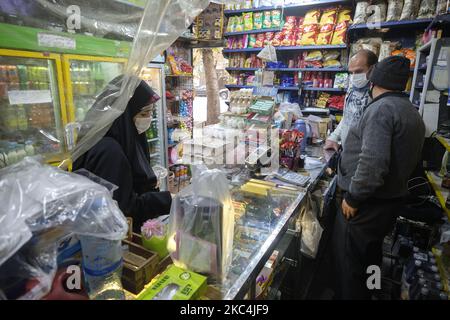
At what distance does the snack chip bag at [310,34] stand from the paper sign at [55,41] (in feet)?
11.1

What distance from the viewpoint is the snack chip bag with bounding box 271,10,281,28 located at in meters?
4.61

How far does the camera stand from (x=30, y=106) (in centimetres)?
244

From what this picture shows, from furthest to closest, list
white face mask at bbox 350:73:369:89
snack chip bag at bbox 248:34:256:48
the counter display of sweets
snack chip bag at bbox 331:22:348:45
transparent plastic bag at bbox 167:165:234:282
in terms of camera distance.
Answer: snack chip bag at bbox 248:34:256:48, snack chip bag at bbox 331:22:348:45, white face mask at bbox 350:73:369:89, the counter display of sweets, transparent plastic bag at bbox 167:165:234:282

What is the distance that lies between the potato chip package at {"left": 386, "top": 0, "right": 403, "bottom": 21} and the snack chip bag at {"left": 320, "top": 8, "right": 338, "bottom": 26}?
0.76 m

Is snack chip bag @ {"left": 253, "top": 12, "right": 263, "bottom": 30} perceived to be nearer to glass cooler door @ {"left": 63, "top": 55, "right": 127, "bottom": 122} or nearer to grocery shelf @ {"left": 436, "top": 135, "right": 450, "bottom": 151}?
glass cooler door @ {"left": 63, "top": 55, "right": 127, "bottom": 122}

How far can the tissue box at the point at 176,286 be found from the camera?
0.83m

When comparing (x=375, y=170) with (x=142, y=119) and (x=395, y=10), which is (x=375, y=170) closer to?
(x=142, y=119)

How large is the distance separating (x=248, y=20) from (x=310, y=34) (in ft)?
3.98

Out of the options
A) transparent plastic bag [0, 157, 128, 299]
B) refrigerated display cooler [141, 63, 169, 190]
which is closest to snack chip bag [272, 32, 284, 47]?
refrigerated display cooler [141, 63, 169, 190]

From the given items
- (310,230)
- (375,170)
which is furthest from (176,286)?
(310,230)

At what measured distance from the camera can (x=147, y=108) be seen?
167cm

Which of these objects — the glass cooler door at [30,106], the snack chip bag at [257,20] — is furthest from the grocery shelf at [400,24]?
the glass cooler door at [30,106]

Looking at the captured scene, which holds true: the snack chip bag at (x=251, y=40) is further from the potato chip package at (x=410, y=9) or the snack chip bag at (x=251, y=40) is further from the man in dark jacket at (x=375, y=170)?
the man in dark jacket at (x=375, y=170)
